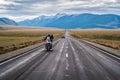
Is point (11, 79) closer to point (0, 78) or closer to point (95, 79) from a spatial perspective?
point (0, 78)

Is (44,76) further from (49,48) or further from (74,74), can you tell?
(49,48)

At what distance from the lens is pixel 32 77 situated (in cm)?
1145

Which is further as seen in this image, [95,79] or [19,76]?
[19,76]

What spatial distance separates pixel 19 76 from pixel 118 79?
4522 millimetres

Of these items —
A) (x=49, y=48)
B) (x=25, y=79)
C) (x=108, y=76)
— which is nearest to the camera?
(x=25, y=79)

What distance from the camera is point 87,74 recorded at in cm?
1228

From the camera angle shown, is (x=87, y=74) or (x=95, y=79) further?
(x=87, y=74)

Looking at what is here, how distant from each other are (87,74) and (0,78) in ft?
13.6

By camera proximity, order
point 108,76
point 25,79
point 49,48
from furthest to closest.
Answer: point 49,48 < point 108,76 < point 25,79

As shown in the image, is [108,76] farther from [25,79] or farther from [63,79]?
[25,79]

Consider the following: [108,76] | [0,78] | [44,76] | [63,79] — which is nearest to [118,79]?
Answer: [108,76]

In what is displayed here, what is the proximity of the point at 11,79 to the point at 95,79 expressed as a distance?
3681mm

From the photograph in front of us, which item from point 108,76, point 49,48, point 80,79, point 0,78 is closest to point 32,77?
point 0,78

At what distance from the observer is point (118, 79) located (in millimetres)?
10930
